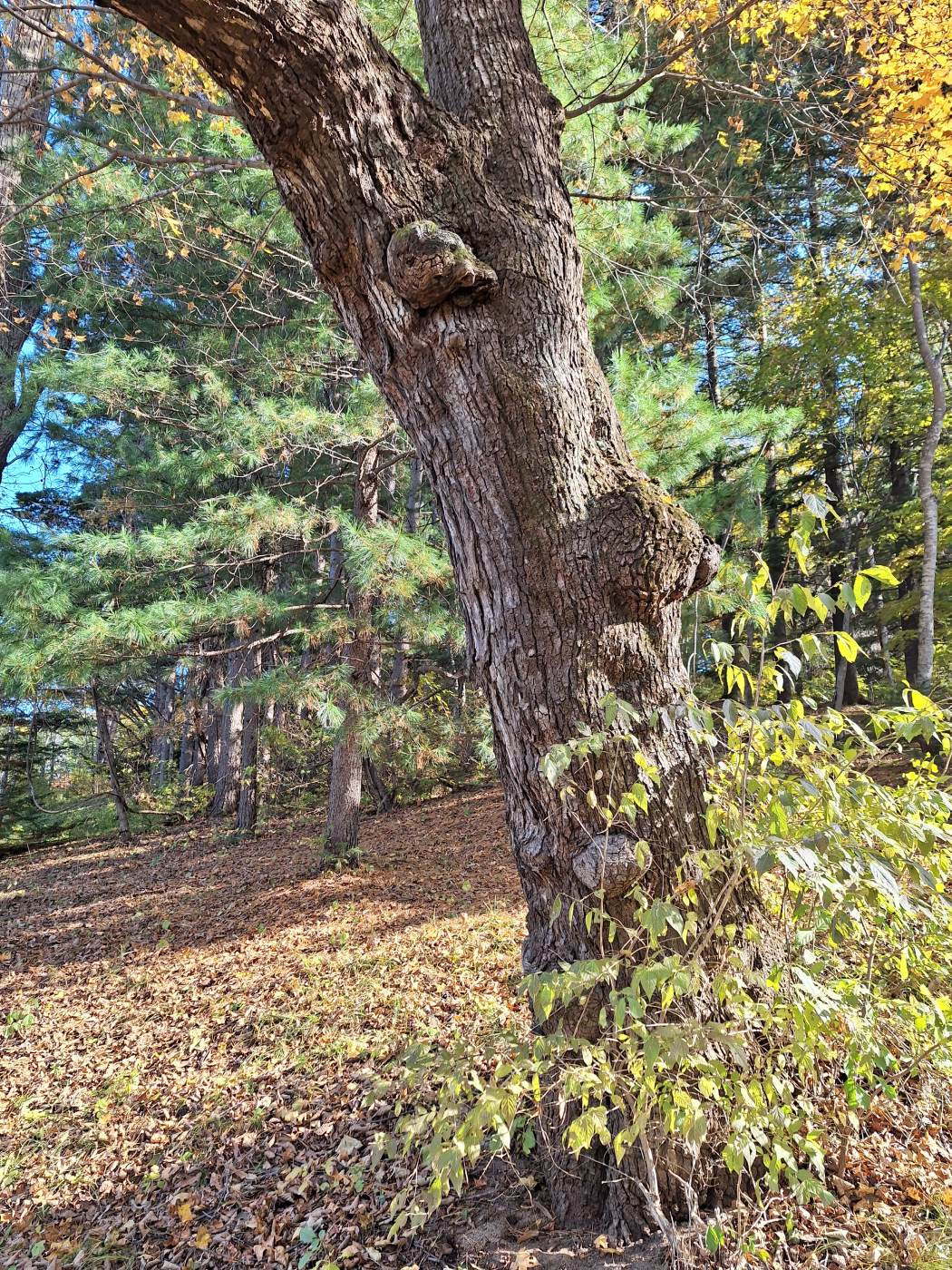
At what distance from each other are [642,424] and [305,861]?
5.42 meters

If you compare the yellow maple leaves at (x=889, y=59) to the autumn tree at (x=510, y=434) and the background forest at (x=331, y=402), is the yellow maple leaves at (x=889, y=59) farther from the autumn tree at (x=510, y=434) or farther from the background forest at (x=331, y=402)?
the autumn tree at (x=510, y=434)

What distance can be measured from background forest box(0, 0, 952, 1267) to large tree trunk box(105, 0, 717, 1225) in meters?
0.13

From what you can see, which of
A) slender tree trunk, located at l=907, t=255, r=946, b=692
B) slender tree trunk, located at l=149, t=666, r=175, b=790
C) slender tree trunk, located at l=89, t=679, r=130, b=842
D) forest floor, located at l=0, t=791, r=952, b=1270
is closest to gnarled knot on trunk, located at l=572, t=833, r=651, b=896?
forest floor, located at l=0, t=791, r=952, b=1270

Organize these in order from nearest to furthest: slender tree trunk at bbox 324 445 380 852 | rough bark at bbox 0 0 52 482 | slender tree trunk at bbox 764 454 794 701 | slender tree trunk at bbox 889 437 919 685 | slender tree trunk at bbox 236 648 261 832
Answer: slender tree trunk at bbox 324 445 380 852 < rough bark at bbox 0 0 52 482 < slender tree trunk at bbox 889 437 919 685 < slender tree trunk at bbox 236 648 261 832 < slender tree trunk at bbox 764 454 794 701

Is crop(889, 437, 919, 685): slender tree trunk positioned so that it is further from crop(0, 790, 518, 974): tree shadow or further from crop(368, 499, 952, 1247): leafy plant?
crop(368, 499, 952, 1247): leafy plant

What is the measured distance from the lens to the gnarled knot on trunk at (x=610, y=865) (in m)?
1.58

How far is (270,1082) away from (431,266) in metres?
3.63

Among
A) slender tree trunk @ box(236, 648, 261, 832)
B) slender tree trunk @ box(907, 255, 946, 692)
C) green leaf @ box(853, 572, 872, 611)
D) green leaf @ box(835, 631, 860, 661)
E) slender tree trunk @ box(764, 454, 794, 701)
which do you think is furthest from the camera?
slender tree trunk @ box(764, 454, 794, 701)

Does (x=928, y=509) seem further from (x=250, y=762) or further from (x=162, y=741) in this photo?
(x=162, y=741)

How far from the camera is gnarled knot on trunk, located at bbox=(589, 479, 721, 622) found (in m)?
1.66

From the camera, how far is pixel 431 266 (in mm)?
1632

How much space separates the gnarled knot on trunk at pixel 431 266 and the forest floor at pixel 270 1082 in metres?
2.49

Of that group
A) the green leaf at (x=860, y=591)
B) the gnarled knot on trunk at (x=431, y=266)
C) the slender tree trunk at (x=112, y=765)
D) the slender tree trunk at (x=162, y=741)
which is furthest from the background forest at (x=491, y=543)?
the gnarled knot on trunk at (x=431, y=266)

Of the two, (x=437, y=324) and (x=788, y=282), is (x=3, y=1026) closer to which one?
(x=437, y=324)
